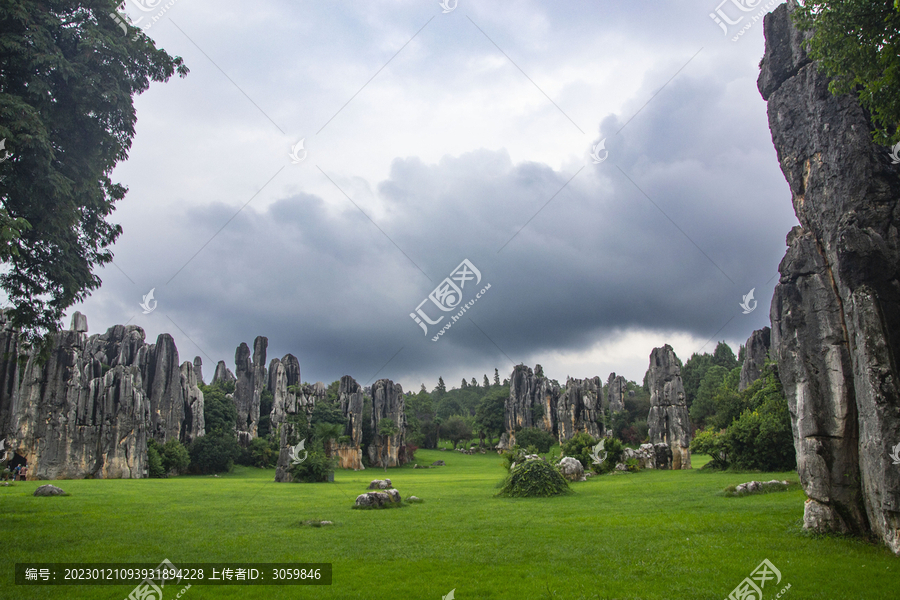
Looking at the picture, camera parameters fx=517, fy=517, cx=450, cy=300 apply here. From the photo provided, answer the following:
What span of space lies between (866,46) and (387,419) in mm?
69266

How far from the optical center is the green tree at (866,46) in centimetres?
1134

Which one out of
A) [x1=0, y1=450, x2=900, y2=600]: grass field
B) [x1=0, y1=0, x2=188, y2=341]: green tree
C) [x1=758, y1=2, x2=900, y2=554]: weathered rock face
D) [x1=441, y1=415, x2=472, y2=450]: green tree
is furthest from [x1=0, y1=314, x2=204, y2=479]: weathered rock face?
[x1=441, y1=415, x2=472, y2=450]: green tree

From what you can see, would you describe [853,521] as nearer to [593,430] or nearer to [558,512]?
[558,512]

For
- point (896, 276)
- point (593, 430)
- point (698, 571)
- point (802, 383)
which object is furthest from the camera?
point (593, 430)

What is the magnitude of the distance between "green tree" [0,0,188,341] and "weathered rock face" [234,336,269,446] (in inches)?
2407

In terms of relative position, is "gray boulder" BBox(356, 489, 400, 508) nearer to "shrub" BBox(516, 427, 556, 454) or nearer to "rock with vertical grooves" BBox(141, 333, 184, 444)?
"rock with vertical grooves" BBox(141, 333, 184, 444)

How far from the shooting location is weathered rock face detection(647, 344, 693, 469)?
44.4m

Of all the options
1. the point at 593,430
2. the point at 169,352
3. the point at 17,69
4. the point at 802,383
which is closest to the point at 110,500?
the point at 17,69

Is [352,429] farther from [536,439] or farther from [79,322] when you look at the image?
[79,322]

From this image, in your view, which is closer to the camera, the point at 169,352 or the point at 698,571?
the point at 698,571

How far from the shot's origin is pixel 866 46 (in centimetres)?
1188

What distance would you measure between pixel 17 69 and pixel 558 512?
22955mm

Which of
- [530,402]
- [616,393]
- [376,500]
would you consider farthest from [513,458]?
[616,393]

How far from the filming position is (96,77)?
1612cm
